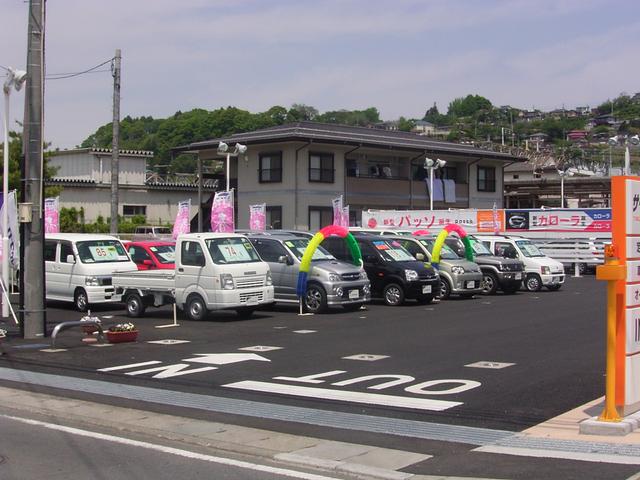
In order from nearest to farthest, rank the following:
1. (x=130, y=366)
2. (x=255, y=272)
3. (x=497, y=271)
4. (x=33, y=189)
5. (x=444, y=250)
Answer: (x=130, y=366)
(x=33, y=189)
(x=255, y=272)
(x=444, y=250)
(x=497, y=271)

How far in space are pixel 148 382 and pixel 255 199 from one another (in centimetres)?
3556

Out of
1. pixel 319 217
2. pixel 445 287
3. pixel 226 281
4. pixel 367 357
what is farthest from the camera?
pixel 319 217

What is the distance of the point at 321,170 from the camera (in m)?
46.4

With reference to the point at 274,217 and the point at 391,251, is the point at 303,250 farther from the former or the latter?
the point at 274,217

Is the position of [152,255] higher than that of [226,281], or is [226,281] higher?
[152,255]

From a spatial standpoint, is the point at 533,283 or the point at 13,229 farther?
the point at 533,283

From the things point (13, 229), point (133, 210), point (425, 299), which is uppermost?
point (133, 210)

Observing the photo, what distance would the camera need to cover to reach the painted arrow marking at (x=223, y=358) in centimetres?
1341

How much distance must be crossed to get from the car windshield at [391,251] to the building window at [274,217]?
73.8ft

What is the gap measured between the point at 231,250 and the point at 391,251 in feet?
18.2

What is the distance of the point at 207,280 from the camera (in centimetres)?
1867

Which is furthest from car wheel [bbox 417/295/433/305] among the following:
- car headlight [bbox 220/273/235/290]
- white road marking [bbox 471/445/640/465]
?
white road marking [bbox 471/445/640/465]

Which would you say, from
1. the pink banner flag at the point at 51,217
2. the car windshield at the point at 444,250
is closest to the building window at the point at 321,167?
the pink banner flag at the point at 51,217

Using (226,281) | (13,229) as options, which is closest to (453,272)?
(226,281)
